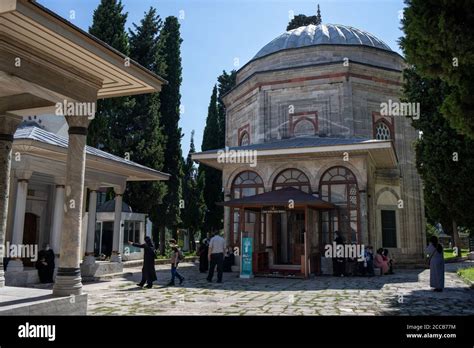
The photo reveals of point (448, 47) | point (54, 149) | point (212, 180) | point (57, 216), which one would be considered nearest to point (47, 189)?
point (57, 216)

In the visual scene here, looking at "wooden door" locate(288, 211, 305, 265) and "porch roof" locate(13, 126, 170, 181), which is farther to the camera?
"wooden door" locate(288, 211, 305, 265)

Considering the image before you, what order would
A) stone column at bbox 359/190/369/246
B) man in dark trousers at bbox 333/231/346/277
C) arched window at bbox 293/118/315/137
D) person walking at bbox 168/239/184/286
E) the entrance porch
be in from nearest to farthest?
person walking at bbox 168/239/184/286, the entrance porch, man in dark trousers at bbox 333/231/346/277, stone column at bbox 359/190/369/246, arched window at bbox 293/118/315/137

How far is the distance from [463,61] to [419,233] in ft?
48.8

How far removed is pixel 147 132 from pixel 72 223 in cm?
1718

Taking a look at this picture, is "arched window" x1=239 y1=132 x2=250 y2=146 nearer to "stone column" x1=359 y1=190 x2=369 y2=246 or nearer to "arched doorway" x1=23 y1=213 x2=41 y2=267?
"stone column" x1=359 y1=190 x2=369 y2=246

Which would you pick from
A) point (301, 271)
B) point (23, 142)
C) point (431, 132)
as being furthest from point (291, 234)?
point (23, 142)

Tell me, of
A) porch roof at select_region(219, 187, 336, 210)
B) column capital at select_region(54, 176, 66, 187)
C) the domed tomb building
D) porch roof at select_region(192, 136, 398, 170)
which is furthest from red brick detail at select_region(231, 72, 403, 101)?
column capital at select_region(54, 176, 66, 187)

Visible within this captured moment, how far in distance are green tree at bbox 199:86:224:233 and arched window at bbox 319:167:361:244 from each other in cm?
1371

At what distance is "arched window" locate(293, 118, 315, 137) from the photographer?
67.1 ft

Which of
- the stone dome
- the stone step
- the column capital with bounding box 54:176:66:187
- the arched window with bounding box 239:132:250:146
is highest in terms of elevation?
the stone dome

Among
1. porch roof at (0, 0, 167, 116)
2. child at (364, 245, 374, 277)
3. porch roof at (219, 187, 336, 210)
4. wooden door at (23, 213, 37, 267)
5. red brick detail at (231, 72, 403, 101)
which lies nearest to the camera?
porch roof at (0, 0, 167, 116)

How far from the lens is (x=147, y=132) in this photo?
912 inches

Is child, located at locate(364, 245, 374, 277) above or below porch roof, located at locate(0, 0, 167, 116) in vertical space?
below
